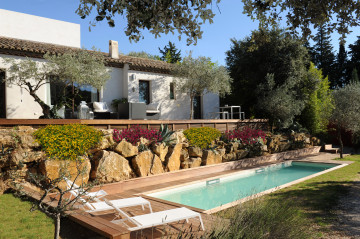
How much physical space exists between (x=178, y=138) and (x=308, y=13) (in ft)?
24.4

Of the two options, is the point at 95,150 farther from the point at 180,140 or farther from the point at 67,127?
the point at 180,140

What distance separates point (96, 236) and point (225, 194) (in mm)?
4999

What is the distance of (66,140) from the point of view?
304 inches

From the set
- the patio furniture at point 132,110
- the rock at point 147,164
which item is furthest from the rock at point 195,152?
the patio furniture at point 132,110

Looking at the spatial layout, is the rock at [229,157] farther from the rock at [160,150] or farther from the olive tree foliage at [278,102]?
the olive tree foliage at [278,102]

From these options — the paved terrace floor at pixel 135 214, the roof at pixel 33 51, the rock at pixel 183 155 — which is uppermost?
the roof at pixel 33 51

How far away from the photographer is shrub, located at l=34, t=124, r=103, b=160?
24.6 feet

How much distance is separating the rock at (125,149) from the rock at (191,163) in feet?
7.82

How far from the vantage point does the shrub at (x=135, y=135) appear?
374 inches

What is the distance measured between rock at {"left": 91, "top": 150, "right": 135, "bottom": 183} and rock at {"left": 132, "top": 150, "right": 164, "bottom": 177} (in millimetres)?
336

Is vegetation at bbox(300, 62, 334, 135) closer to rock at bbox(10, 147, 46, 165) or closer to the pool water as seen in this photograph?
the pool water

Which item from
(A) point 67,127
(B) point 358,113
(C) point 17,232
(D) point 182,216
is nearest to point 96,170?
(A) point 67,127

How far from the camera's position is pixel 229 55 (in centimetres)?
2128

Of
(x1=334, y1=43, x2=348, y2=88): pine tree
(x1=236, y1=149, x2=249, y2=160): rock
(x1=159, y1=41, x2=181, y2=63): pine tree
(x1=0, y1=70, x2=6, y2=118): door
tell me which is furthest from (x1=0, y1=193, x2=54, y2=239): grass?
(x1=334, y1=43, x2=348, y2=88): pine tree
